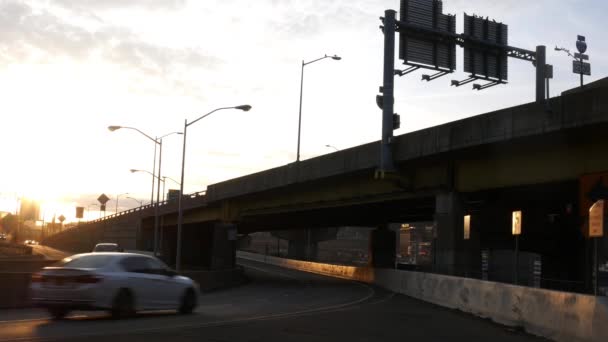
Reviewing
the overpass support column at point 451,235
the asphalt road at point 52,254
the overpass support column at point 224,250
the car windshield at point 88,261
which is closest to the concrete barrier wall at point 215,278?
the overpass support column at point 451,235

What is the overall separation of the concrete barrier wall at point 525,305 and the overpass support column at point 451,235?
158cm

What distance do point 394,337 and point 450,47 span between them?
62.4ft

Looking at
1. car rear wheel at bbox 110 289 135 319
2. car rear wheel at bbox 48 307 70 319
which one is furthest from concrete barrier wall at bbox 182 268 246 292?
car rear wheel at bbox 48 307 70 319

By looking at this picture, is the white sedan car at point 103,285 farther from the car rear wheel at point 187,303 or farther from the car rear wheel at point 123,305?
the car rear wheel at point 187,303

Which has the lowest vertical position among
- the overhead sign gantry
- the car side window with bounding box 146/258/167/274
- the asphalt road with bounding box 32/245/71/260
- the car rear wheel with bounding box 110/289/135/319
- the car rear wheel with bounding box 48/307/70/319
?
the asphalt road with bounding box 32/245/71/260

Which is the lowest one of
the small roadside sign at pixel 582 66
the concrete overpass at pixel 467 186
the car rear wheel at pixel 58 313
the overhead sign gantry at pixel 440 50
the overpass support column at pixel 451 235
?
the car rear wheel at pixel 58 313

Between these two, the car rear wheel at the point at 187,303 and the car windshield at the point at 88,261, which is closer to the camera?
the car windshield at the point at 88,261

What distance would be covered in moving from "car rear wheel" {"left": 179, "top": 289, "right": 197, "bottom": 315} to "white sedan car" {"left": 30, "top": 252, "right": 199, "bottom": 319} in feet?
1.78

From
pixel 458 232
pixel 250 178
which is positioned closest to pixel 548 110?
pixel 458 232

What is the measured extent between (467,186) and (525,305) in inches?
525

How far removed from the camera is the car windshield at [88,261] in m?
15.5

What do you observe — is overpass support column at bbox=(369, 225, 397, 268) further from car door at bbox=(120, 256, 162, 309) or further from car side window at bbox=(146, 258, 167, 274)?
car door at bbox=(120, 256, 162, 309)

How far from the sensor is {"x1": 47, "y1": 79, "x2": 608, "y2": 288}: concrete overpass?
24266mm

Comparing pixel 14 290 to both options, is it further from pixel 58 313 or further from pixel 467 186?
pixel 467 186
